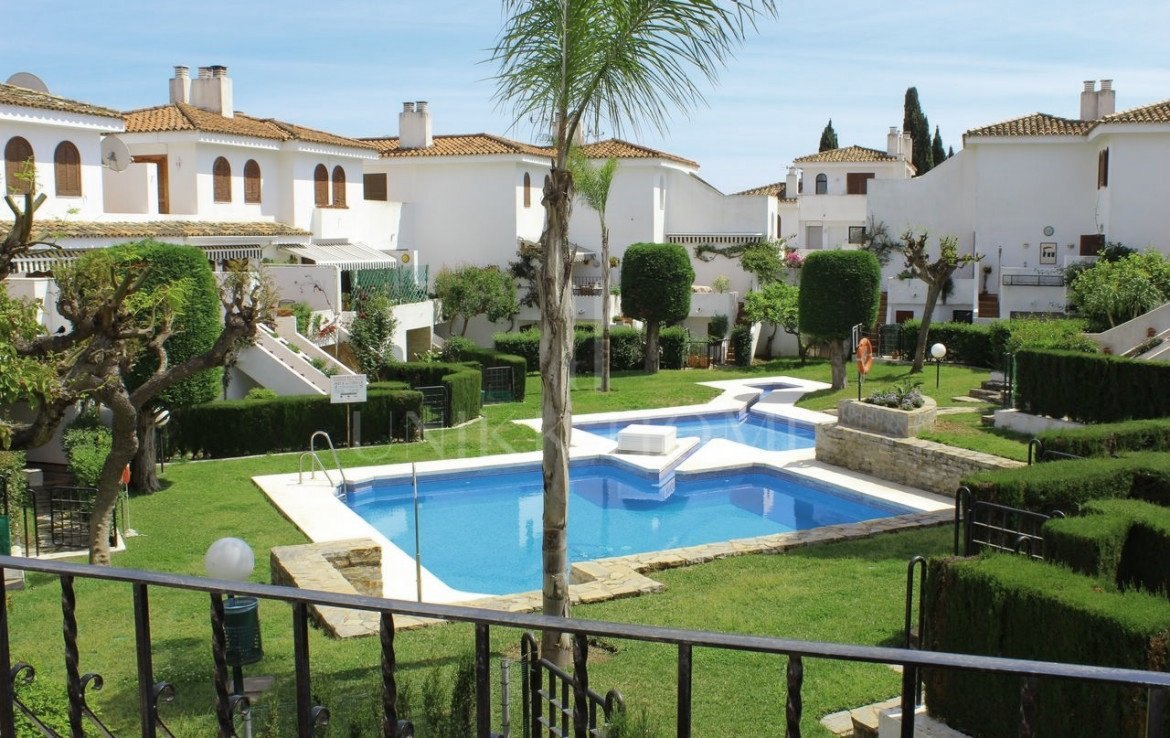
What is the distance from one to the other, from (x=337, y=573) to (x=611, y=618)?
3.61 metres

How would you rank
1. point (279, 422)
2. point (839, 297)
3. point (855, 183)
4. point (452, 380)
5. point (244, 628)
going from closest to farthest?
point (244, 628) → point (279, 422) → point (452, 380) → point (839, 297) → point (855, 183)

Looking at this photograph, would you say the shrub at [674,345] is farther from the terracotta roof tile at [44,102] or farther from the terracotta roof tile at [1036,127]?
the terracotta roof tile at [44,102]

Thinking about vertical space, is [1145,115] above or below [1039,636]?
above

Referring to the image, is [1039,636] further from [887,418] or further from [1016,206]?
[1016,206]

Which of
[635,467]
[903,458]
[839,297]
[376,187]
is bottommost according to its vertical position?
[635,467]

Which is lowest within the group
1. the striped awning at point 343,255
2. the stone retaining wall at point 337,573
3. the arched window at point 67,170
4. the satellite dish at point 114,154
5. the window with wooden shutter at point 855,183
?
the stone retaining wall at point 337,573

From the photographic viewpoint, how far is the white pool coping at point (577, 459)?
1842 centimetres

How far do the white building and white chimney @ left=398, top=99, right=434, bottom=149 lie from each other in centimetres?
2158

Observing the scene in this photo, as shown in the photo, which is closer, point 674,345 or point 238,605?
point 238,605

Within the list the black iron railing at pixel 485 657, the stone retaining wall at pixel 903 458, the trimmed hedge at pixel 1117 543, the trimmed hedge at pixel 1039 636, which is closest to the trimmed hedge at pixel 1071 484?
the trimmed hedge at pixel 1117 543

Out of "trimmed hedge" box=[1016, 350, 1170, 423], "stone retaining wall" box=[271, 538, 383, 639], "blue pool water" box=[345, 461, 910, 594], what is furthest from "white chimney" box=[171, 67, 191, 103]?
"trimmed hedge" box=[1016, 350, 1170, 423]

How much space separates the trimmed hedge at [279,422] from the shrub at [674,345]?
53.0 ft

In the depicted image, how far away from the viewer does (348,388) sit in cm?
2659

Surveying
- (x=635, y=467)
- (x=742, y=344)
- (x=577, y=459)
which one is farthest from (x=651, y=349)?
(x=635, y=467)
